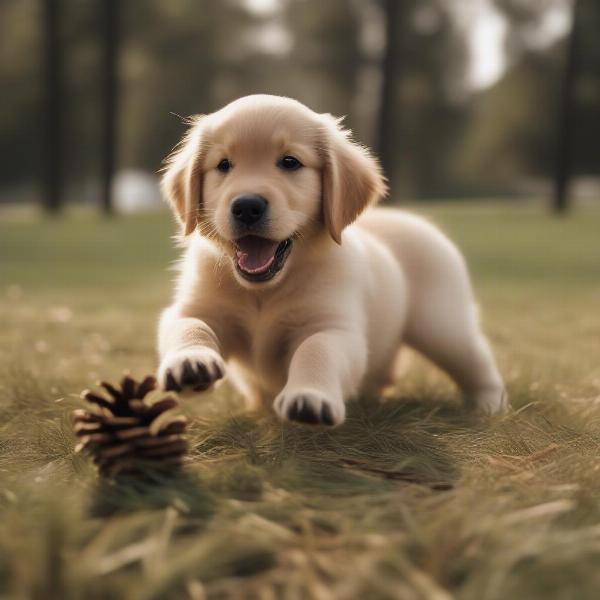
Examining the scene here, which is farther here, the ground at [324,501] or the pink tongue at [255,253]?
the pink tongue at [255,253]

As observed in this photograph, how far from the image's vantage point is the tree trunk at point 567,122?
2028cm

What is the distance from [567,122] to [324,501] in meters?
21.1

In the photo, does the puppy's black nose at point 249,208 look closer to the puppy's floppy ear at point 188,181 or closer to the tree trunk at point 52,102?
the puppy's floppy ear at point 188,181

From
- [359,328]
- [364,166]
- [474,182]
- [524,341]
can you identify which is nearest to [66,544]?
[359,328]

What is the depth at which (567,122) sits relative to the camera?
21.0 metres

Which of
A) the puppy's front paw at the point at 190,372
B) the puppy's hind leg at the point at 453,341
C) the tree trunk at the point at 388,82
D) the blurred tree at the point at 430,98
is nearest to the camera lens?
the puppy's front paw at the point at 190,372

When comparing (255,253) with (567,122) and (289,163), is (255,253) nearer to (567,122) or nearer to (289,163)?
(289,163)

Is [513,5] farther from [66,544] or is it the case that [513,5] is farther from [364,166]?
[66,544]

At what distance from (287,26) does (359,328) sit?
2703cm

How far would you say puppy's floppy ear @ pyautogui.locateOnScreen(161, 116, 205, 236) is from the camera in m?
2.95

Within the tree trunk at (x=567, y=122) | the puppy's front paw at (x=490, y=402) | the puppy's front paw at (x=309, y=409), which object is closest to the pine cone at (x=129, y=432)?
the puppy's front paw at (x=309, y=409)

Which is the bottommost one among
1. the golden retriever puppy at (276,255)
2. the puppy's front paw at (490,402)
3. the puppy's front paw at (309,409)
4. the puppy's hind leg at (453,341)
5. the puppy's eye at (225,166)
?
the puppy's front paw at (490,402)

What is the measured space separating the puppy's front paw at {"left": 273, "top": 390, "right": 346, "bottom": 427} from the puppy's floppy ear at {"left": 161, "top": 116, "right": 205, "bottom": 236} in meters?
1.12

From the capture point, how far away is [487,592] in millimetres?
1504
